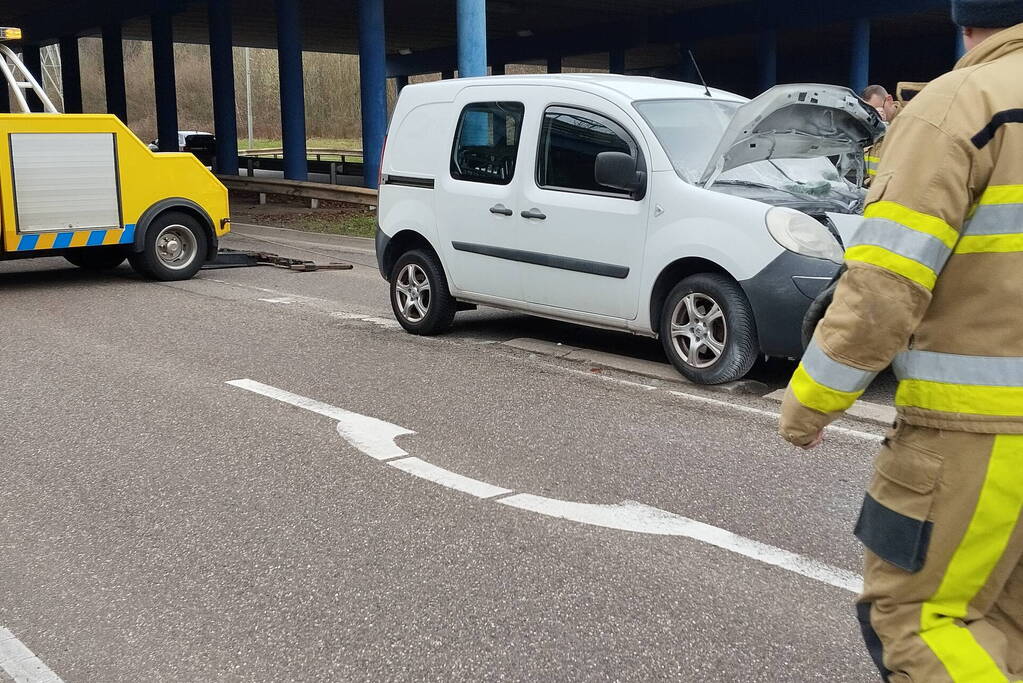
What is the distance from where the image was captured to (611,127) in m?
7.38

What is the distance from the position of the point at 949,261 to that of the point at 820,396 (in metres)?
0.37

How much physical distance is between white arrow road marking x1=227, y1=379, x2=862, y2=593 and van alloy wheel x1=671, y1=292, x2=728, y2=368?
1.95 metres

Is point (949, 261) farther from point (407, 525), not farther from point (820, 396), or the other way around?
point (407, 525)

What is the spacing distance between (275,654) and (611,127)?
15.6 feet

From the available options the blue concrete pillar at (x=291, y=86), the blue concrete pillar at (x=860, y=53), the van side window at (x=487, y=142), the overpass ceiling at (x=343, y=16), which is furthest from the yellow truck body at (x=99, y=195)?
the blue concrete pillar at (x=860, y=53)

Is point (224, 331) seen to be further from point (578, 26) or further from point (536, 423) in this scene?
point (578, 26)

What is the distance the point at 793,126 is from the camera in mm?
6988

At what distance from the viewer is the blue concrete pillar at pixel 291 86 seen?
25.8 metres

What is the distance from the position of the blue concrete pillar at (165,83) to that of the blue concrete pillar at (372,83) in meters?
11.7

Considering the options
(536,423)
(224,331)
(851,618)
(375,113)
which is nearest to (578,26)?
(375,113)

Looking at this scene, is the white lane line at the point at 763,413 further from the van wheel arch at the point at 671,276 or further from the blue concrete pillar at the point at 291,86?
the blue concrete pillar at the point at 291,86

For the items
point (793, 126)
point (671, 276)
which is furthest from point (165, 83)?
point (793, 126)

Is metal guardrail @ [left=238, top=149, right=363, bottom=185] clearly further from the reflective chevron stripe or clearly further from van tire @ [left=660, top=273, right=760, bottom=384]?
van tire @ [left=660, top=273, right=760, bottom=384]

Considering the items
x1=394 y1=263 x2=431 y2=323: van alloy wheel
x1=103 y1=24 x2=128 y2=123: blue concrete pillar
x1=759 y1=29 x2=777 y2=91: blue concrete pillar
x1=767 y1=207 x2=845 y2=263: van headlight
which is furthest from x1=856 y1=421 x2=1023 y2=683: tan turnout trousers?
x1=103 y1=24 x2=128 y2=123: blue concrete pillar
